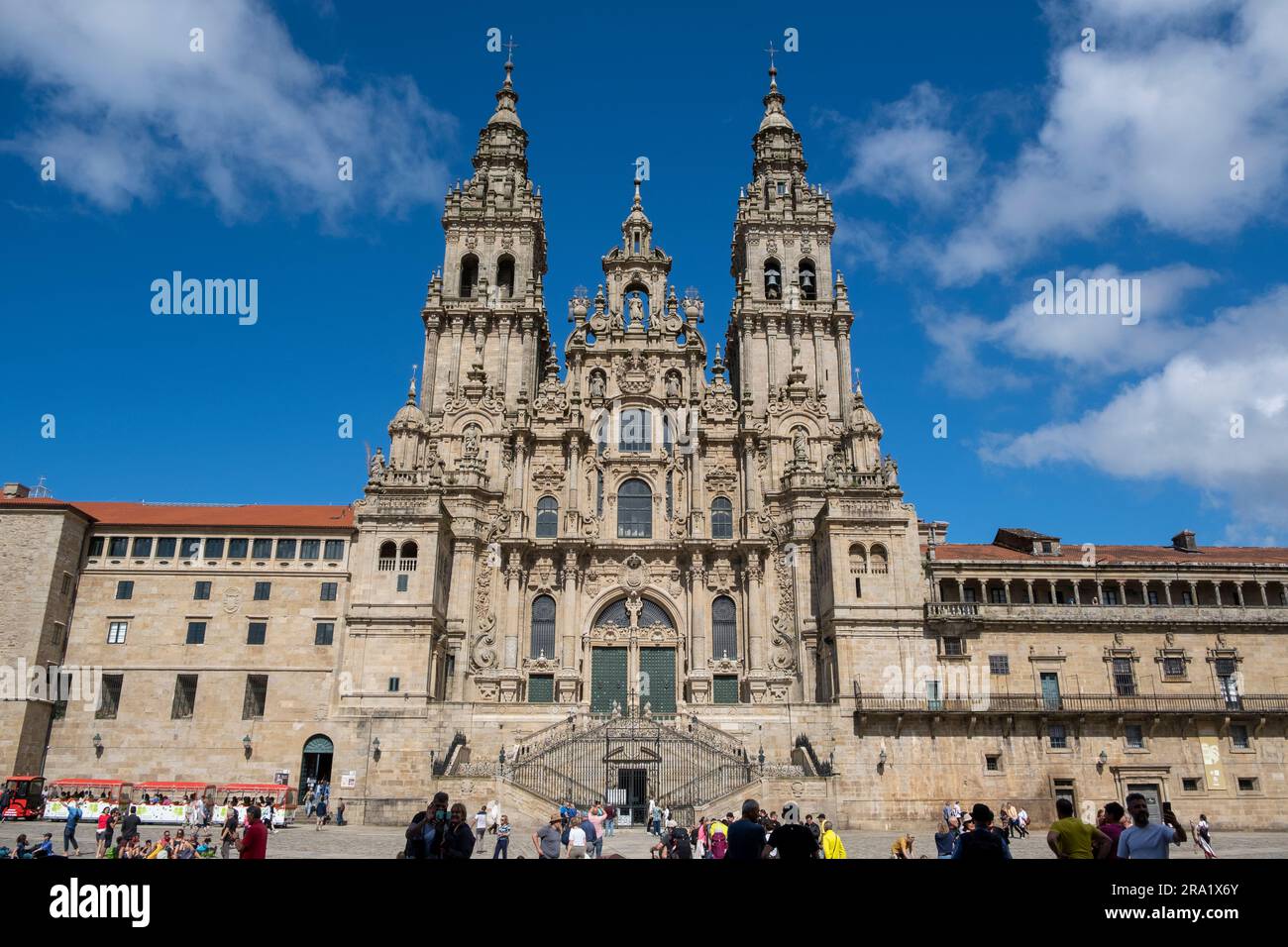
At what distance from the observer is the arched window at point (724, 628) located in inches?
1879

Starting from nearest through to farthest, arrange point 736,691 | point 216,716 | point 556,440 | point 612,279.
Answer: point 216,716, point 736,691, point 556,440, point 612,279

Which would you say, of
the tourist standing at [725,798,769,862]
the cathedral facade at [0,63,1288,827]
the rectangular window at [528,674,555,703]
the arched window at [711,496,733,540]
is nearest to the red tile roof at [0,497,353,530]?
the cathedral facade at [0,63,1288,827]

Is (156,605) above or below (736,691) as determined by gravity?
above

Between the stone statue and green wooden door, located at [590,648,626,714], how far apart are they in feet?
45.7

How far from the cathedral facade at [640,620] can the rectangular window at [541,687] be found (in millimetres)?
170

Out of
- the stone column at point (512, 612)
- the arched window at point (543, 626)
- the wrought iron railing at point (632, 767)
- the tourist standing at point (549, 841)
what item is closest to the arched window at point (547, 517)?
the stone column at point (512, 612)

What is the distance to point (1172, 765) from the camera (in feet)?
132

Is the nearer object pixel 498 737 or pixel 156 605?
pixel 498 737

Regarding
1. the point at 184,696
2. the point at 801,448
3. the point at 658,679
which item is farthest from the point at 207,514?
the point at 801,448
